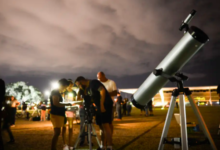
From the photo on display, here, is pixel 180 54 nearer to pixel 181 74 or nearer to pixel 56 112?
pixel 181 74

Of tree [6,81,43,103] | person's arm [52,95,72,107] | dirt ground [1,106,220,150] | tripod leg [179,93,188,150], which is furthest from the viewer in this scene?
tree [6,81,43,103]

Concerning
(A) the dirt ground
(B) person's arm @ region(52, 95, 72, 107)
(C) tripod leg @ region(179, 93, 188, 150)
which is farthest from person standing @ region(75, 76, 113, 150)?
(C) tripod leg @ region(179, 93, 188, 150)

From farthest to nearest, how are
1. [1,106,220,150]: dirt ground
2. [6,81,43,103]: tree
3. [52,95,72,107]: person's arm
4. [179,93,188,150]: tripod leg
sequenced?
[6,81,43,103]: tree < [1,106,220,150]: dirt ground < [52,95,72,107]: person's arm < [179,93,188,150]: tripod leg

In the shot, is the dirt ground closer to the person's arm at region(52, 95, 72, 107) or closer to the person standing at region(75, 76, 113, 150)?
the person standing at region(75, 76, 113, 150)

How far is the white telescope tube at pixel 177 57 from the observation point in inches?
111

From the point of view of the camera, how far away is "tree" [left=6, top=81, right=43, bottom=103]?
3405 inches

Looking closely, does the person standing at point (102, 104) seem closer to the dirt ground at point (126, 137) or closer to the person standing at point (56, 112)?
the person standing at point (56, 112)

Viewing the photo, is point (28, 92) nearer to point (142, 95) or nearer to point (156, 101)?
point (156, 101)

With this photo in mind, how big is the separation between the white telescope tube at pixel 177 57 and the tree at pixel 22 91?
91.6m

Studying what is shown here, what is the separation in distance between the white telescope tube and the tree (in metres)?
91.6

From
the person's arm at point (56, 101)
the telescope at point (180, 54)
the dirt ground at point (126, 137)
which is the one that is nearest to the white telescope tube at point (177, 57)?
the telescope at point (180, 54)

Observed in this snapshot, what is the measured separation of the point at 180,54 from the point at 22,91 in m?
97.1

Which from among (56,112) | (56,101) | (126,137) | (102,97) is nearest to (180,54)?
(102,97)

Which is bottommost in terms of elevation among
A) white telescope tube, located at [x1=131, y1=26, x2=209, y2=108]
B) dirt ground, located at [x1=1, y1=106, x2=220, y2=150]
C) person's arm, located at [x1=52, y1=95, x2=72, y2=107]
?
dirt ground, located at [x1=1, y1=106, x2=220, y2=150]
